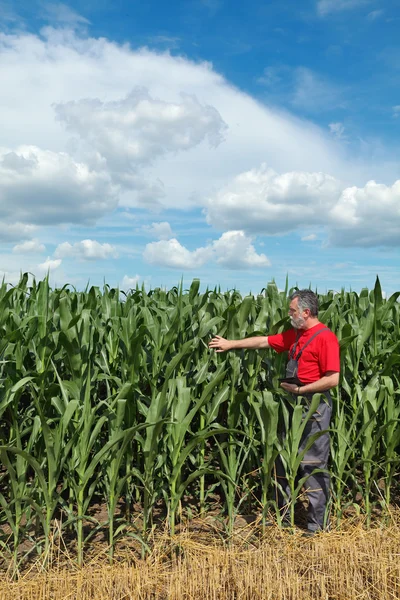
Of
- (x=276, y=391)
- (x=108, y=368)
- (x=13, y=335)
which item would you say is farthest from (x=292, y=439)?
(x=13, y=335)

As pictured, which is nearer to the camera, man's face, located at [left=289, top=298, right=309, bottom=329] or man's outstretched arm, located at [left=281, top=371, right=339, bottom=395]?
man's outstretched arm, located at [left=281, top=371, right=339, bottom=395]

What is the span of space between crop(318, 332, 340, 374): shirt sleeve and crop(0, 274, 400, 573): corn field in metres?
0.33

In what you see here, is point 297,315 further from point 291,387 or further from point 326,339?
point 291,387

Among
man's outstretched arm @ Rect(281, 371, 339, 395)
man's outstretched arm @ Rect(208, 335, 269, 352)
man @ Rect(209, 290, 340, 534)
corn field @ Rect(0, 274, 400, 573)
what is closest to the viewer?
corn field @ Rect(0, 274, 400, 573)

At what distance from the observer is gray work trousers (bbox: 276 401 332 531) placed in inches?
201

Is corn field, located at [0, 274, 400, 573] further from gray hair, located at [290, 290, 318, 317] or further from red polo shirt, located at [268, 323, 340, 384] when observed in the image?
gray hair, located at [290, 290, 318, 317]

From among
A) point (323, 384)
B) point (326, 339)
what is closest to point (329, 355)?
point (326, 339)

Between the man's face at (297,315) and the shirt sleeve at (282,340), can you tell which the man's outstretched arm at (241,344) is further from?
the man's face at (297,315)

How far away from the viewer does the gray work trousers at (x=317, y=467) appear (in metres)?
5.11

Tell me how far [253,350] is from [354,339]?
111 centimetres

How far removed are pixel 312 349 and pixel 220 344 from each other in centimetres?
82

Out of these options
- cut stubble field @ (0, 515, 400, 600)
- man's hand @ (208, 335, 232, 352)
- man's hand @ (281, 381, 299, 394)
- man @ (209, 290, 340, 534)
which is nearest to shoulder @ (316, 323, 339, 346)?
man @ (209, 290, 340, 534)

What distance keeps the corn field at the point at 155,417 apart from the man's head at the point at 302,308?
0.24m

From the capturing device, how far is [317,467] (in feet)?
16.9
